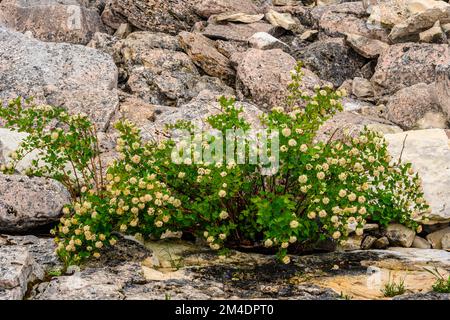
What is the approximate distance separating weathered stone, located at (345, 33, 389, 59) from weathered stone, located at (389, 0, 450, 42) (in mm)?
445

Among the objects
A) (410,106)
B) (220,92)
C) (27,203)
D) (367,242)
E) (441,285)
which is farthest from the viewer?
(220,92)

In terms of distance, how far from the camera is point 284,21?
1975cm

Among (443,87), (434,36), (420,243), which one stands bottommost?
(420,243)

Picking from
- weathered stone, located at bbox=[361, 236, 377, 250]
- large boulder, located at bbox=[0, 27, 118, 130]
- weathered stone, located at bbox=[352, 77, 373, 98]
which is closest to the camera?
weathered stone, located at bbox=[361, 236, 377, 250]

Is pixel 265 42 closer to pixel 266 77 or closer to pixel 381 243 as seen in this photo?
pixel 266 77

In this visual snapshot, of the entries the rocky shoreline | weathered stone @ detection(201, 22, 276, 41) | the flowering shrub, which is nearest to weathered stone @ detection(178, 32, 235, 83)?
the rocky shoreline

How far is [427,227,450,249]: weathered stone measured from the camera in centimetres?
1012

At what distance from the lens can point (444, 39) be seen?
17.4 meters

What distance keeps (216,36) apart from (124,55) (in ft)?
9.35

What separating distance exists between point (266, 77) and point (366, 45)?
13.7 ft

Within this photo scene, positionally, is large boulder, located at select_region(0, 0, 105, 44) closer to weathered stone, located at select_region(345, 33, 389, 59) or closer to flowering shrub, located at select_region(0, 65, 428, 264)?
weathered stone, located at select_region(345, 33, 389, 59)

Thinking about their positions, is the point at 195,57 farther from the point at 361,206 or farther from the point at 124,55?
the point at 361,206

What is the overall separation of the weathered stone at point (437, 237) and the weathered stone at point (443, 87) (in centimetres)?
420

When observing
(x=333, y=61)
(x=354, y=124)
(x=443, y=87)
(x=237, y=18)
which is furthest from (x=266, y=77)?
(x=237, y=18)
